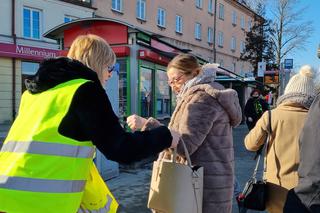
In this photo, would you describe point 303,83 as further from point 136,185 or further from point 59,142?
point 136,185

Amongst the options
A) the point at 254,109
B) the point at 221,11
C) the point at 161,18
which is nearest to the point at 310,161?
the point at 254,109

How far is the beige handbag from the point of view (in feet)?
8.20

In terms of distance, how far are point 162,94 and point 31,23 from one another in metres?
12.5

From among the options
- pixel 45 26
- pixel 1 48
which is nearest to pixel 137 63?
pixel 1 48

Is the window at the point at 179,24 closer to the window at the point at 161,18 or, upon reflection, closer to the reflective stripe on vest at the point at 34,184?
the window at the point at 161,18

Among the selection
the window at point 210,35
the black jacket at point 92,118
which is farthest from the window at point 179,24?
the black jacket at point 92,118

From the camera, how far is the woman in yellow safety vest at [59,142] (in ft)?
5.91

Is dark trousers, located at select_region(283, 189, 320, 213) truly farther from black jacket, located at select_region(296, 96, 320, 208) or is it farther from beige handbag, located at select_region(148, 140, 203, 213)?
beige handbag, located at select_region(148, 140, 203, 213)

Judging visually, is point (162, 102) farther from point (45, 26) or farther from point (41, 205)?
point (45, 26)

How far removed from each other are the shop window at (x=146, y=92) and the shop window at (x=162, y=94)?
0.39 m

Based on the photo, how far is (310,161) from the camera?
203cm

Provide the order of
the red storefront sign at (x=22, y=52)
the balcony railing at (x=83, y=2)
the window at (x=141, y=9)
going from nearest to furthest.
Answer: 1. the red storefront sign at (x=22, y=52)
2. the balcony railing at (x=83, y=2)
3. the window at (x=141, y=9)

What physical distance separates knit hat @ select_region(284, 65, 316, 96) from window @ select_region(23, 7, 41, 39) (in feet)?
62.5

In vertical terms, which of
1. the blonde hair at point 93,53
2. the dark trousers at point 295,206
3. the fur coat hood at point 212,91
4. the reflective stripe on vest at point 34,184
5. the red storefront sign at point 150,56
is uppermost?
the red storefront sign at point 150,56
